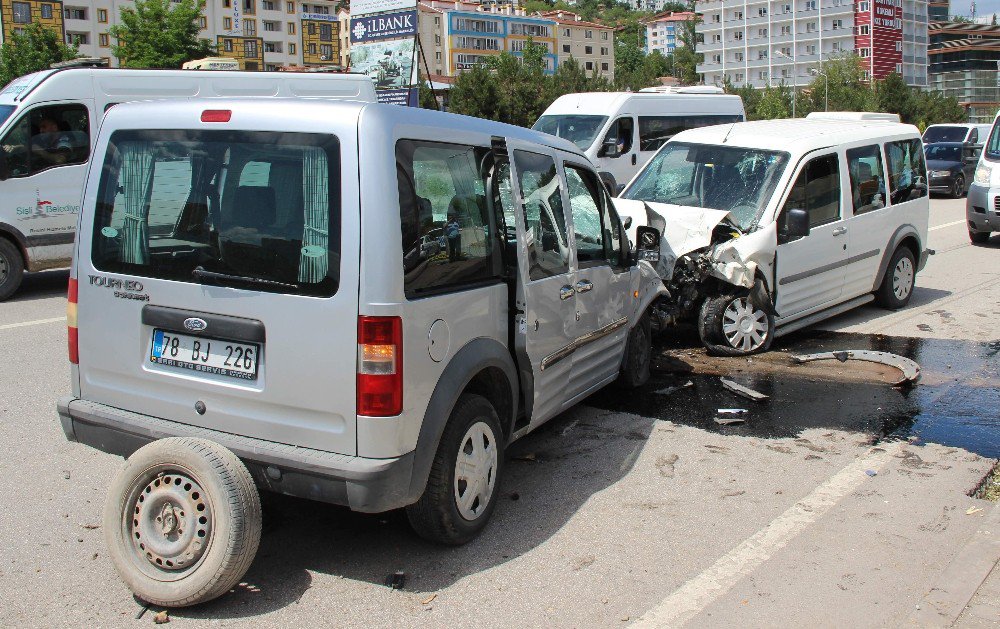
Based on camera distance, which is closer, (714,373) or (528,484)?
(528,484)

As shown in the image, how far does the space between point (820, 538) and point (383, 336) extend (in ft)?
8.08

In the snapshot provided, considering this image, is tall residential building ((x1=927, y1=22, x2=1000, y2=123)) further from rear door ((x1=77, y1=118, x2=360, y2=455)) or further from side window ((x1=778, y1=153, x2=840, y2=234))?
rear door ((x1=77, y1=118, x2=360, y2=455))

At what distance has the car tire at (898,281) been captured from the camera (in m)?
10.5

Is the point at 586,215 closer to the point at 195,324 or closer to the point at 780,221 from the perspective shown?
the point at 195,324

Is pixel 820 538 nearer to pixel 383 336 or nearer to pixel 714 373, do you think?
pixel 383 336

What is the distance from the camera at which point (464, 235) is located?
180 inches

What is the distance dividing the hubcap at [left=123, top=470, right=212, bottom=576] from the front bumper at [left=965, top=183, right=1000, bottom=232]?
15244 millimetres

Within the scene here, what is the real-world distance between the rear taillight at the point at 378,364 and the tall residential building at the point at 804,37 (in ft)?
428

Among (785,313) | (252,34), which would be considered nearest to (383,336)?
(785,313)

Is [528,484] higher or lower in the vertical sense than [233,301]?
lower

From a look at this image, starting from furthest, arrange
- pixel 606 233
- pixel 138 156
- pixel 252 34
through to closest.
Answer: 1. pixel 252 34
2. pixel 606 233
3. pixel 138 156

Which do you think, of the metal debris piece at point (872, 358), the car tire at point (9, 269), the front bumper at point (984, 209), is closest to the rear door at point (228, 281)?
the metal debris piece at point (872, 358)

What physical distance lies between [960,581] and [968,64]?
475 ft

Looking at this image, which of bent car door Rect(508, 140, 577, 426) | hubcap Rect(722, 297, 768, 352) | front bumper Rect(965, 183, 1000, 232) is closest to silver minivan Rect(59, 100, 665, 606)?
bent car door Rect(508, 140, 577, 426)
